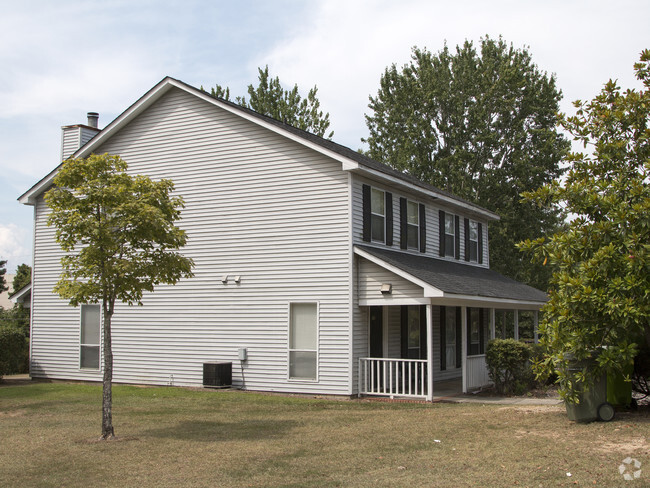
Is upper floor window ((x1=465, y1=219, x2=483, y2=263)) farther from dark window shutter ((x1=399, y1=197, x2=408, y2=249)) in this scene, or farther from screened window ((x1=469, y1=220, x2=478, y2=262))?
dark window shutter ((x1=399, y1=197, x2=408, y2=249))

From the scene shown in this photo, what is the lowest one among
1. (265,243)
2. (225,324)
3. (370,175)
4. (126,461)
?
(126,461)

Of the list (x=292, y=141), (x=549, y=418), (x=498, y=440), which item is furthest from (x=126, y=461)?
(x=292, y=141)

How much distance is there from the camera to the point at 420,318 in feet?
65.6

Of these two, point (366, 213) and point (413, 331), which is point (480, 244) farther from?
point (366, 213)

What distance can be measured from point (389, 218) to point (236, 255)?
424 cm

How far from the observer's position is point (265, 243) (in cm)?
1773

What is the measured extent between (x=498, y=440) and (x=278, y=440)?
3.41 m

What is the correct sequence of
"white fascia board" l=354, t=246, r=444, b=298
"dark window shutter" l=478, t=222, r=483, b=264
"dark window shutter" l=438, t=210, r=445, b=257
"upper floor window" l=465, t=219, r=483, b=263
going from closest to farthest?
"white fascia board" l=354, t=246, r=444, b=298
"dark window shutter" l=438, t=210, r=445, b=257
"upper floor window" l=465, t=219, r=483, b=263
"dark window shutter" l=478, t=222, r=483, b=264

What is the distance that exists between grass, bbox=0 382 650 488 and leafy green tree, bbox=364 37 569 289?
24.3m

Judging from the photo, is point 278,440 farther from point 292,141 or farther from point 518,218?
point 518,218

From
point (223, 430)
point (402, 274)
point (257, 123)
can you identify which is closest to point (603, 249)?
point (402, 274)

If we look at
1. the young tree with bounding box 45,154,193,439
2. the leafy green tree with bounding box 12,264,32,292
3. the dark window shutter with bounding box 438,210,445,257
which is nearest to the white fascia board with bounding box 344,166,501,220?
the dark window shutter with bounding box 438,210,445,257

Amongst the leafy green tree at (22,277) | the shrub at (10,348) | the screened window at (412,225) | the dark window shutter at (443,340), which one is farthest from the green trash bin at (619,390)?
the leafy green tree at (22,277)

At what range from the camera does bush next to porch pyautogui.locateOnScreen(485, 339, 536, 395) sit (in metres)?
16.8
